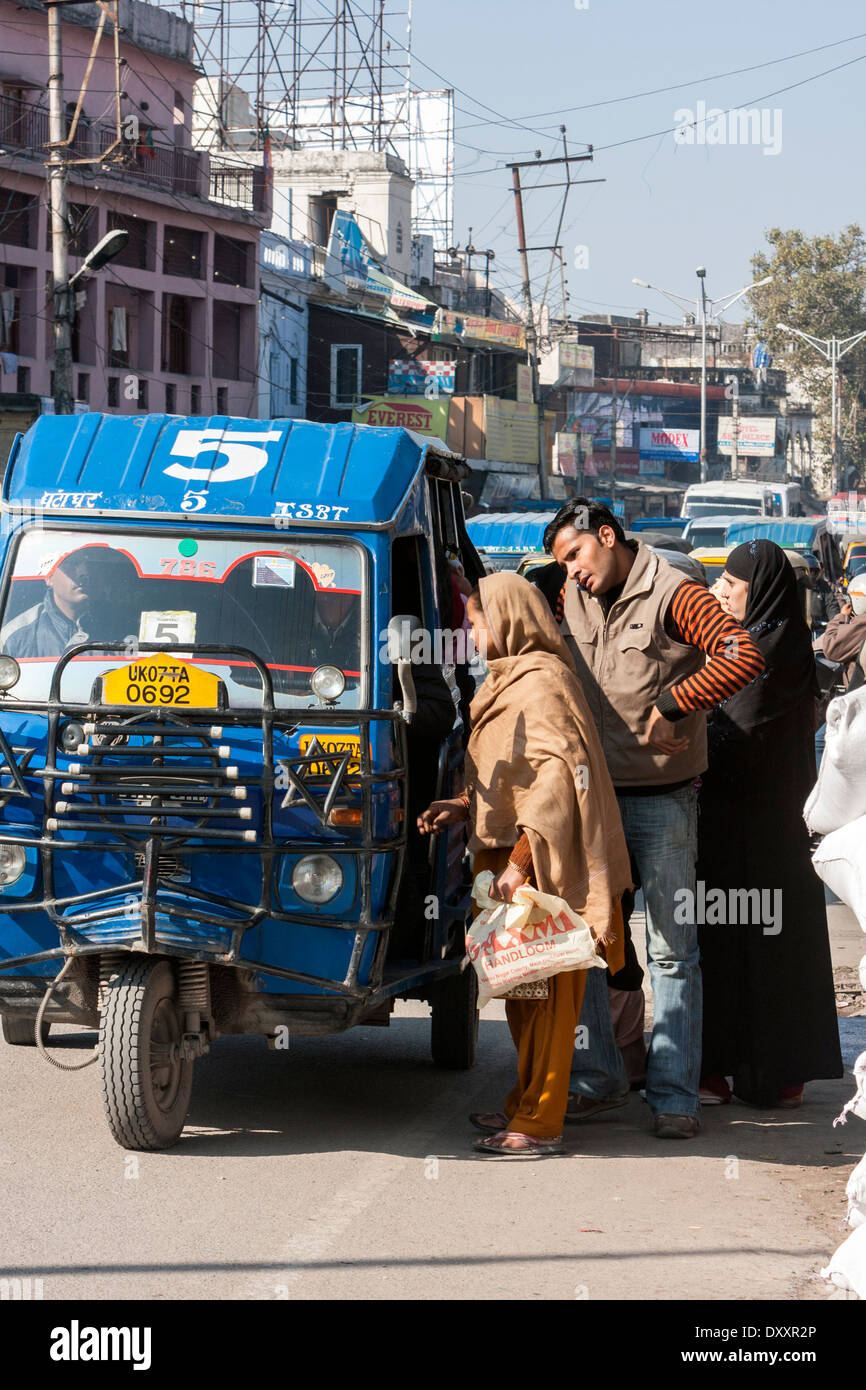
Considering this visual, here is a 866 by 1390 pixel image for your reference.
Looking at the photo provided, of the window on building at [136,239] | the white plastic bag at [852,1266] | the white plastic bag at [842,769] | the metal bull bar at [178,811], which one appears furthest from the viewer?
the window on building at [136,239]

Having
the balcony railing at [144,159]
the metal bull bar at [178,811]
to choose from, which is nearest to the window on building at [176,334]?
the balcony railing at [144,159]

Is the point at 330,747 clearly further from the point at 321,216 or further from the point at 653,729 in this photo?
the point at 321,216

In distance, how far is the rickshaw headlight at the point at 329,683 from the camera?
5.79 metres

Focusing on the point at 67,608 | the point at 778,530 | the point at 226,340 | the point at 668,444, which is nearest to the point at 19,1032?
the point at 67,608

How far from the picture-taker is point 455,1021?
6852 mm

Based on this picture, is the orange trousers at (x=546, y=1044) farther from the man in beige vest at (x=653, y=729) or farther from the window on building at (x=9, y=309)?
the window on building at (x=9, y=309)

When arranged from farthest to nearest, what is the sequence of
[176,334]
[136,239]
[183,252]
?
[176,334] < [183,252] < [136,239]

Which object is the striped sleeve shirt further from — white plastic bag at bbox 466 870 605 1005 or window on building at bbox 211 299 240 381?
window on building at bbox 211 299 240 381

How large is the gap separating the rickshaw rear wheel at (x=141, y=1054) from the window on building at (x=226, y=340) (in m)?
38.3

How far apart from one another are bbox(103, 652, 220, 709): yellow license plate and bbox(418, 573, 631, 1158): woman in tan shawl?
830 millimetres

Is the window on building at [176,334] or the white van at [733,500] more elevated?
the window on building at [176,334]

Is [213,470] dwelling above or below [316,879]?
above

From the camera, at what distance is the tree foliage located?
8975 cm

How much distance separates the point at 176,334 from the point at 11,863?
3715 cm
